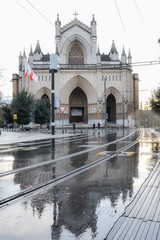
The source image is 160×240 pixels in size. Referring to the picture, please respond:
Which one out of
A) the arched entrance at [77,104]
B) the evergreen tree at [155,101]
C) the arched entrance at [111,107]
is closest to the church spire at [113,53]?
the arched entrance at [111,107]

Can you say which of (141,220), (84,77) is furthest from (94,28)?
(141,220)

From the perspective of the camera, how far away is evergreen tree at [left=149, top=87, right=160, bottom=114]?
105ft

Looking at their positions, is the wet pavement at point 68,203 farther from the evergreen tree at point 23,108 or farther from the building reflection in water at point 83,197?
the evergreen tree at point 23,108

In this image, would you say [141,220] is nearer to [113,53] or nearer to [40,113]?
[40,113]

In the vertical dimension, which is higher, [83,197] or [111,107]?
[111,107]

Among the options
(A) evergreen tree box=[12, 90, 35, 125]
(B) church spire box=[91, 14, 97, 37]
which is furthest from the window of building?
(A) evergreen tree box=[12, 90, 35, 125]

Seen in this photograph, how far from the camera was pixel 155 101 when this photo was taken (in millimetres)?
32406

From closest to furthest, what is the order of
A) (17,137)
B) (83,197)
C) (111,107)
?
(83,197) → (17,137) → (111,107)

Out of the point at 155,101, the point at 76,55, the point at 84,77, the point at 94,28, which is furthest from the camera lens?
the point at 76,55

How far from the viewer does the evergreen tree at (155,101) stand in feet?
105

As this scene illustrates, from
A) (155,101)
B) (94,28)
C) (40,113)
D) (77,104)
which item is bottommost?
(40,113)

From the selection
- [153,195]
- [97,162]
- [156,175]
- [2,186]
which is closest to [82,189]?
[153,195]

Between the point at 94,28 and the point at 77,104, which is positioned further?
the point at 77,104

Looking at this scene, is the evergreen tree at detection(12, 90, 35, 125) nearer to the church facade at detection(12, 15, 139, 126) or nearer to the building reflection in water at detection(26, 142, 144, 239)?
the church facade at detection(12, 15, 139, 126)
